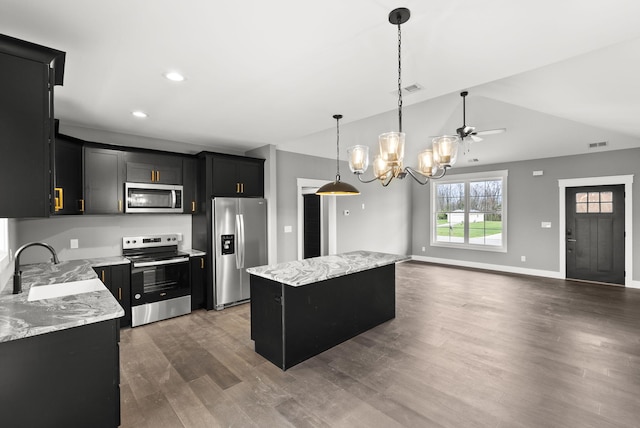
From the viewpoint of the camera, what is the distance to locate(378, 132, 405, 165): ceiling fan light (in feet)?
7.57

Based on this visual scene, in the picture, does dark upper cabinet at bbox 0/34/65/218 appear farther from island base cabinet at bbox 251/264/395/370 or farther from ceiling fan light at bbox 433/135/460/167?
ceiling fan light at bbox 433/135/460/167

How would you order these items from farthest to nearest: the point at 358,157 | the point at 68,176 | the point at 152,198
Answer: the point at 152,198 → the point at 68,176 → the point at 358,157

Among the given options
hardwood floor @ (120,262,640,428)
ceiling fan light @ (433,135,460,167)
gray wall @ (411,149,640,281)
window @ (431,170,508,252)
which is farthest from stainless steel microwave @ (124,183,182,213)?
gray wall @ (411,149,640,281)

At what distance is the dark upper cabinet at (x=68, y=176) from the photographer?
322cm

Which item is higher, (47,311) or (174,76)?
(174,76)

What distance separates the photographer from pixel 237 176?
4.70 metres

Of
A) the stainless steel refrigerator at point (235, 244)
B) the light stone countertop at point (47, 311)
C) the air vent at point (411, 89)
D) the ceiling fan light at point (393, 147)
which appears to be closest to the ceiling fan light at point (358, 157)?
the ceiling fan light at point (393, 147)

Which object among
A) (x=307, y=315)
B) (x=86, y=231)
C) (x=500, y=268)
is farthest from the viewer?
(x=500, y=268)

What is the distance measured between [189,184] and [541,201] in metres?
6.96

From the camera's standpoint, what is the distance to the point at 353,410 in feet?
7.08

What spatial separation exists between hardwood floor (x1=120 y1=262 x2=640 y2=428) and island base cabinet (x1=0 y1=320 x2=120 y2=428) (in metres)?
0.45

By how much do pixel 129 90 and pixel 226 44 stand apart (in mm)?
1320

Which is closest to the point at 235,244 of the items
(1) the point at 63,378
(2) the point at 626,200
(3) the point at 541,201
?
(1) the point at 63,378

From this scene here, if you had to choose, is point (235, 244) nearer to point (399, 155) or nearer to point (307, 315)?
point (307, 315)
